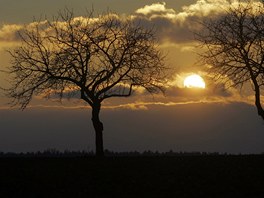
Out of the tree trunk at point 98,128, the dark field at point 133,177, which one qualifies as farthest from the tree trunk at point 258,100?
the tree trunk at point 98,128

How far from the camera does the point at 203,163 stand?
4100cm

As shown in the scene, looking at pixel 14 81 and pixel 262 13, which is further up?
pixel 262 13

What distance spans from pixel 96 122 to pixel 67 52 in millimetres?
6220

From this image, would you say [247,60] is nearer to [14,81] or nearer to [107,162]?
[107,162]

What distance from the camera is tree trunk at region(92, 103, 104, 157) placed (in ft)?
160

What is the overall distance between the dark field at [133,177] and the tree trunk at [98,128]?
538 cm

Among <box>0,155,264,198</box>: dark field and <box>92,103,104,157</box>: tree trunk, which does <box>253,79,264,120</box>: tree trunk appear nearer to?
<box>0,155,264,198</box>: dark field

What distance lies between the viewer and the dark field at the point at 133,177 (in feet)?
103

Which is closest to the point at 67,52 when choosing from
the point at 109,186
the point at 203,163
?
the point at 203,163

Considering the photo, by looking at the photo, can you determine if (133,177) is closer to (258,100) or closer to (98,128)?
(98,128)

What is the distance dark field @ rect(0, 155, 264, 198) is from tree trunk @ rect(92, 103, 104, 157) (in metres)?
5.38

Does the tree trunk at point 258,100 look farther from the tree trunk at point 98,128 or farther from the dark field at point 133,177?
the tree trunk at point 98,128

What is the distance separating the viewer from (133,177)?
115ft

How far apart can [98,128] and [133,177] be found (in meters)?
14.3
